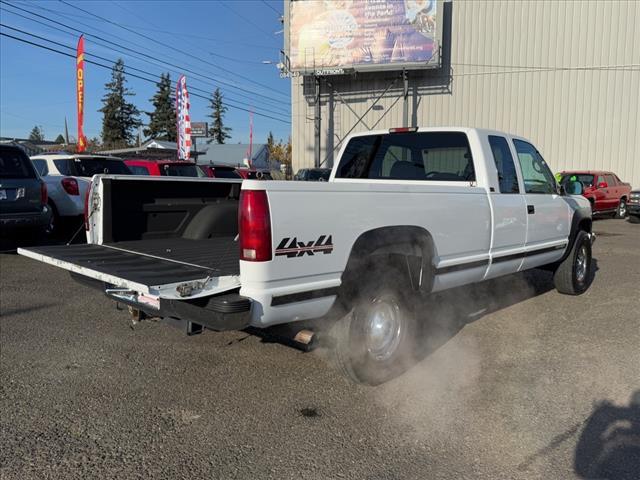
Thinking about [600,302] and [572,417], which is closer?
[572,417]

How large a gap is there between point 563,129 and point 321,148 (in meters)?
11.5

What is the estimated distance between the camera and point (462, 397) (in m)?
3.82

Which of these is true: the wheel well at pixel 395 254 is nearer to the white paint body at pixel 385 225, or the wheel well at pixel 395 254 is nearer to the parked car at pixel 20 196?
the white paint body at pixel 385 225

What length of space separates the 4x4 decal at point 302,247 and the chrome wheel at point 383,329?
0.78 m

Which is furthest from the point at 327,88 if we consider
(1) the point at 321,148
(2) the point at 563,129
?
(2) the point at 563,129

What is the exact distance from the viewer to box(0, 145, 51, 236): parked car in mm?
8492

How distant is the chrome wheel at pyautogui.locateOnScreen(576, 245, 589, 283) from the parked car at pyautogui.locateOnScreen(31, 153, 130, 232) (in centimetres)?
834

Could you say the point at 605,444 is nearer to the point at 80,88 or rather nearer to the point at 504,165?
the point at 504,165

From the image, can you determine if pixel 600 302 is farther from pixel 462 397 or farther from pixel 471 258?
pixel 462 397

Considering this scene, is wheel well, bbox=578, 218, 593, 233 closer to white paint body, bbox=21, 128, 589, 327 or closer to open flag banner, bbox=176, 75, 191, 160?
white paint body, bbox=21, 128, 589, 327

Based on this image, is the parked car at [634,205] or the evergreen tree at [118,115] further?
the evergreen tree at [118,115]

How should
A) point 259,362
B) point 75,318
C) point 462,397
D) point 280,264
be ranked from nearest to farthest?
point 280,264 < point 462,397 < point 259,362 < point 75,318

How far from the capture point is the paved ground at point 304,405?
116 inches

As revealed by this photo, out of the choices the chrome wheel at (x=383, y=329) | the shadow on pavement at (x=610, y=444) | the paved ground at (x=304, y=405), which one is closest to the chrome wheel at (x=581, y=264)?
the paved ground at (x=304, y=405)
